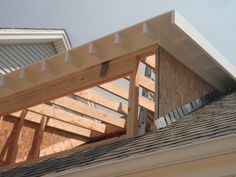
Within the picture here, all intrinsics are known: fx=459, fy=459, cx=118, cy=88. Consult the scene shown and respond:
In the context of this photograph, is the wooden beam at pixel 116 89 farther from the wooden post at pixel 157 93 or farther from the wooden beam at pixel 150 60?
the wooden post at pixel 157 93

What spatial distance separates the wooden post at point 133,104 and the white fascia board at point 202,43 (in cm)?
85

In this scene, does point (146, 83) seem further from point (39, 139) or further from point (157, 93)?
point (39, 139)

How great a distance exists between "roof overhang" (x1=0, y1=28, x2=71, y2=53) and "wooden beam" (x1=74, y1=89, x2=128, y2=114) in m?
5.08

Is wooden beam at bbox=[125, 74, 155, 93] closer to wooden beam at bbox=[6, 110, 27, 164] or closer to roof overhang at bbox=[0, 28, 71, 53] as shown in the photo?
wooden beam at bbox=[6, 110, 27, 164]

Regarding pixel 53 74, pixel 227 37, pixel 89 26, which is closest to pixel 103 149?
pixel 53 74

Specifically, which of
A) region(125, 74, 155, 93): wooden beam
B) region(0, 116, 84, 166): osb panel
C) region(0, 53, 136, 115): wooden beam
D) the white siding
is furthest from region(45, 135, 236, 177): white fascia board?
the white siding

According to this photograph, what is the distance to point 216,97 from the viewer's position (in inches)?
298

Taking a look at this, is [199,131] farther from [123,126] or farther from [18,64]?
[18,64]

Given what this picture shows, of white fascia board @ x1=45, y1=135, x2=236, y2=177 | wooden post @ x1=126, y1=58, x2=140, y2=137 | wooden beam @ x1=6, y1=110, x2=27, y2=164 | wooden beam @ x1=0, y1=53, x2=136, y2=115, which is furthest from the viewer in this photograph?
wooden beam @ x1=6, y1=110, x2=27, y2=164

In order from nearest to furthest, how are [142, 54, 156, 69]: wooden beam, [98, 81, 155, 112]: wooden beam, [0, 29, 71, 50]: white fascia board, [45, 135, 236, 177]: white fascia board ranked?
[45, 135, 236, 177]: white fascia board → [142, 54, 156, 69]: wooden beam → [98, 81, 155, 112]: wooden beam → [0, 29, 71, 50]: white fascia board

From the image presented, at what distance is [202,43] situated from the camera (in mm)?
6547

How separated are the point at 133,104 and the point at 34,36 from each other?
8.12 m

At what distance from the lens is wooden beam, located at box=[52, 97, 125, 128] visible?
848 centimetres

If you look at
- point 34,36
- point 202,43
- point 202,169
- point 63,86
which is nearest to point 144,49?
point 202,43
